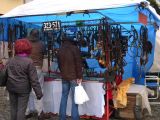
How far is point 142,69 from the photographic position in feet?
36.3

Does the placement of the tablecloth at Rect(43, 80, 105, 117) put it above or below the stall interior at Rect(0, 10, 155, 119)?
below

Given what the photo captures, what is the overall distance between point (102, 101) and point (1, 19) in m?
2.68

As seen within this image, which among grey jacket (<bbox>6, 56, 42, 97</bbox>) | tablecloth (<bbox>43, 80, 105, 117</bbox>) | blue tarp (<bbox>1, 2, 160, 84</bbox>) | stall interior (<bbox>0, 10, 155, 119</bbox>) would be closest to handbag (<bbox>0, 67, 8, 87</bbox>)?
grey jacket (<bbox>6, 56, 42, 97</bbox>)

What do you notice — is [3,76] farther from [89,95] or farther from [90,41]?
[90,41]

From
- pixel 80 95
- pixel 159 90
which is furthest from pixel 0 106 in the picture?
pixel 159 90

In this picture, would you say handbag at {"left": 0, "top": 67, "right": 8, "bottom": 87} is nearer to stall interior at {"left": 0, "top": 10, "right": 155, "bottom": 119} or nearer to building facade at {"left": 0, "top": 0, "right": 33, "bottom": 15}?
stall interior at {"left": 0, "top": 10, "right": 155, "bottom": 119}

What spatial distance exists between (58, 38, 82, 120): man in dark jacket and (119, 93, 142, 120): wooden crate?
4.29 feet

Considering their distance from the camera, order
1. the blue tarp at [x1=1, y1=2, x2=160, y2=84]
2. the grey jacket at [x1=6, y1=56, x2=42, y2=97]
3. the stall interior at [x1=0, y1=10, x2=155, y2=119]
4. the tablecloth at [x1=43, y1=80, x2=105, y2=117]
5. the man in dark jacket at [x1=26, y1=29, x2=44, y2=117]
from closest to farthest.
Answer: the grey jacket at [x1=6, y1=56, x2=42, y2=97] < the blue tarp at [x1=1, y1=2, x2=160, y2=84] < the tablecloth at [x1=43, y1=80, x2=105, y2=117] < the stall interior at [x1=0, y1=10, x2=155, y2=119] < the man in dark jacket at [x1=26, y1=29, x2=44, y2=117]

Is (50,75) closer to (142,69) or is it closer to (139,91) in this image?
(139,91)

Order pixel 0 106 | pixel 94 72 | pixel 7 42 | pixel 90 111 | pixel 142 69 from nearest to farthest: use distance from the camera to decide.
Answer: pixel 90 111, pixel 94 72, pixel 7 42, pixel 0 106, pixel 142 69

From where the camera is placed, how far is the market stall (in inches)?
273

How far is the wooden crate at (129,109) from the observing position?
8.26 meters

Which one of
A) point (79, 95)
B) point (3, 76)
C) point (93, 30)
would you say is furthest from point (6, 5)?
point (3, 76)

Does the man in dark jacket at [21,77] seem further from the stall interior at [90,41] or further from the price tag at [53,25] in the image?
the price tag at [53,25]
